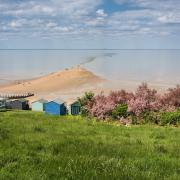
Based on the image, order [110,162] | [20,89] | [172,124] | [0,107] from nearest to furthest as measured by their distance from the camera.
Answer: [110,162], [172,124], [0,107], [20,89]

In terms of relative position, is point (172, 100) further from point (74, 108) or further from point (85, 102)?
point (74, 108)

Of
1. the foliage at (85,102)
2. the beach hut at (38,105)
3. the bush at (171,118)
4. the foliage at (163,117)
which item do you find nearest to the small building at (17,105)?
the beach hut at (38,105)

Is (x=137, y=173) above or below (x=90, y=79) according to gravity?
below

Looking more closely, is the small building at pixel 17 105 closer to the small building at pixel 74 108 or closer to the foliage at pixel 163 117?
the small building at pixel 74 108

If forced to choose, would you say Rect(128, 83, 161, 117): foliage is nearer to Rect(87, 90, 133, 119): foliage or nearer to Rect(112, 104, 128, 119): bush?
Rect(112, 104, 128, 119): bush

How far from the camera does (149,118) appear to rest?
96.0ft

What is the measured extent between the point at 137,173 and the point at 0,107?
34027 millimetres

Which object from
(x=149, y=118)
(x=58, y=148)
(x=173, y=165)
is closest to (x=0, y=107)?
(x=149, y=118)

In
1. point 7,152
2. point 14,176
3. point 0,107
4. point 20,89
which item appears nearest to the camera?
point 14,176

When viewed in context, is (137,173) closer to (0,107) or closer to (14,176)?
(14,176)

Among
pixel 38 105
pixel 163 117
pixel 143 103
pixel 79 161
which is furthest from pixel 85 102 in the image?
pixel 79 161

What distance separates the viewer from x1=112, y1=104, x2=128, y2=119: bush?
30062 millimetres

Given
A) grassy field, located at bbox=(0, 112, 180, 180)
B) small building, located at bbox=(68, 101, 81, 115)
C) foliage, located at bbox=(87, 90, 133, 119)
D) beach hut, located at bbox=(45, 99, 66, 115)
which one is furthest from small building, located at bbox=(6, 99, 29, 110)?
grassy field, located at bbox=(0, 112, 180, 180)

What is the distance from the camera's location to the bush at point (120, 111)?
30.1 meters
